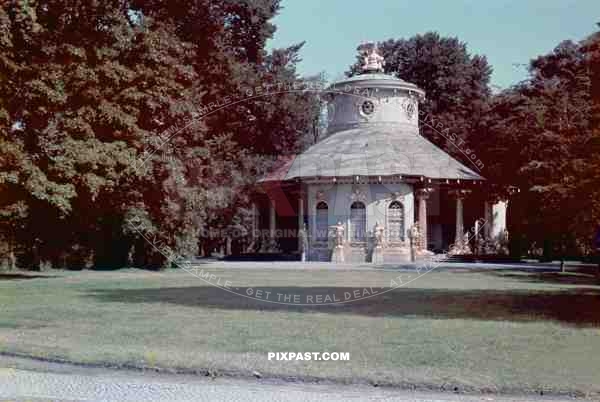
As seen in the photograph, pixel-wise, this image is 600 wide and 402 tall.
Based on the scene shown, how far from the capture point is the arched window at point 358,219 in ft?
130

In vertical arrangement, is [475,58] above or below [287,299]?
above

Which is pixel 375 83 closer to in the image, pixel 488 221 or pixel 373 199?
pixel 373 199

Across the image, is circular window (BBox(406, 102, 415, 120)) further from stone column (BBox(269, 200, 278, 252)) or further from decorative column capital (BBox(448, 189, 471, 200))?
stone column (BBox(269, 200, 278, 252))

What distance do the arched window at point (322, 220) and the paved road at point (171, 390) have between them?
31.2 meters

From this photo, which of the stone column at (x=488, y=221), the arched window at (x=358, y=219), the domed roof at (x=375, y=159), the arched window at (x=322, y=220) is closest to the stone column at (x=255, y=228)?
the domed roof at (x=375, y=159)

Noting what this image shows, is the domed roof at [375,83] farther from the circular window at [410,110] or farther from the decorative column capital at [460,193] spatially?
the decorative column capital at [460,193]

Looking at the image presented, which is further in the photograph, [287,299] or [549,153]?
[549,153]

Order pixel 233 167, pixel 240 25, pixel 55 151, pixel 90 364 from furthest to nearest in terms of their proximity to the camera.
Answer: pixel 240 25, pixel 233 167, pixel 55 151, pixel 90 364

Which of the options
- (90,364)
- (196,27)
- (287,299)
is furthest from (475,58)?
(90,364)

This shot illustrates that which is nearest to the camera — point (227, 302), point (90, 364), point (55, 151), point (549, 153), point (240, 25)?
point (90, 364)

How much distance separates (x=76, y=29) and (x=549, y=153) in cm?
1965

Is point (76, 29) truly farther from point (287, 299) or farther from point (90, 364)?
point (90, 364)

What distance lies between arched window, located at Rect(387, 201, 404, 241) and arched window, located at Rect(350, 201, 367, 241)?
1392 mm

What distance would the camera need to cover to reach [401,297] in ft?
65.3
